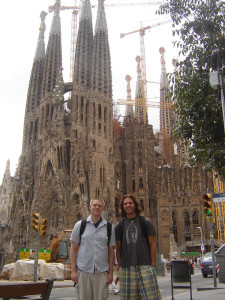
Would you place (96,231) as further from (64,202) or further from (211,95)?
(64,202)

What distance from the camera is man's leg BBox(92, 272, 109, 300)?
18.1 feet

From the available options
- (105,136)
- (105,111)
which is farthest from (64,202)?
(105,111)

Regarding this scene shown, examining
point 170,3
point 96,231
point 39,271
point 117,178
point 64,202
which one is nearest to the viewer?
point 96,231

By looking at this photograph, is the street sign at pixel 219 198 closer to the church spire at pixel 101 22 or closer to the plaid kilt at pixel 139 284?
the plaid kilt at pixel 139 284

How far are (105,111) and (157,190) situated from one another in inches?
671

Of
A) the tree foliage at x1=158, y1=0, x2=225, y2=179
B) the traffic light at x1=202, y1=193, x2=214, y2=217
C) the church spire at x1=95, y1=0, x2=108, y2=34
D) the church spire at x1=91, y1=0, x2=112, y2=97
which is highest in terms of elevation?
the church spire at x1=95, y1=0, x2=108, y2=34

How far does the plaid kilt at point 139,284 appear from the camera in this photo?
216 inches

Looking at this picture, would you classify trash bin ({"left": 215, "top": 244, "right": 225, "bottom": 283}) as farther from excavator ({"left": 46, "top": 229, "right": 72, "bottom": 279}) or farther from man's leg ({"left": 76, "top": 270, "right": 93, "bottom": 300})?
excavator ({"left": 46, "top": 229, "right": 72, "bottom": 279})

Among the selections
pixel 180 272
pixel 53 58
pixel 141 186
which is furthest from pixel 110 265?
pixel 53 58

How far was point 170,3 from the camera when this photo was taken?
13.6m

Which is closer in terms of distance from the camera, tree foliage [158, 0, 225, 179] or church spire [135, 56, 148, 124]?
tree foliage [158, 0, 225, 179]

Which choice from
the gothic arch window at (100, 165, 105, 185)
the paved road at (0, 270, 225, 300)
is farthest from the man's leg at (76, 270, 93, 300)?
the gothic arch window at (100, 165, 105, 185)

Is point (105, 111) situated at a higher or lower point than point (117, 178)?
higher

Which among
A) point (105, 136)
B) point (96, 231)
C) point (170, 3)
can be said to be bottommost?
point (96, 231)
